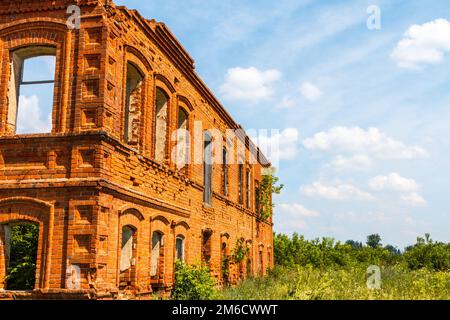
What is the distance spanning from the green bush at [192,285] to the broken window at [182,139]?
3.31 m

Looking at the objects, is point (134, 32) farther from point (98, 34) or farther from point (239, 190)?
point (239, 190)

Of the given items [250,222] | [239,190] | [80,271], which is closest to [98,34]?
[80,271]

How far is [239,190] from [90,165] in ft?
43.8

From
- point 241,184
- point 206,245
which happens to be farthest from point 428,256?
point 206,245

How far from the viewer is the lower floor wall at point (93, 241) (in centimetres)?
902

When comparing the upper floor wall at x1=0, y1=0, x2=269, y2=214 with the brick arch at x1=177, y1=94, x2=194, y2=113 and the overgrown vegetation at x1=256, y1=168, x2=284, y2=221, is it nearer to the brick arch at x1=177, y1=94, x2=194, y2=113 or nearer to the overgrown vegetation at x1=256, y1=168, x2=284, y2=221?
the brick arch at x1=177, y1=94, x2=194, y2=113

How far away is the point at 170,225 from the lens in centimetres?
1292

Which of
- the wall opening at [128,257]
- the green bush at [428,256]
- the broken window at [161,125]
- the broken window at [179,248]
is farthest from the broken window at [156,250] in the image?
the green bush at [428,256]

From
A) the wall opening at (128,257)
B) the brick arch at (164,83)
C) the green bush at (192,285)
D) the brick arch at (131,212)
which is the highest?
the brick arch at (164,83)

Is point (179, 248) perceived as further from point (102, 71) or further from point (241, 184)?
point (241, 184)

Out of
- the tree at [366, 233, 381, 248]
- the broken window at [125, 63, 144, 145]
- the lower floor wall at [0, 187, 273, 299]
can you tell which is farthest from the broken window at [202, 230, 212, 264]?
the tree at [366, 233, 381, 248]

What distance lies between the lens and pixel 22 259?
1233 cm

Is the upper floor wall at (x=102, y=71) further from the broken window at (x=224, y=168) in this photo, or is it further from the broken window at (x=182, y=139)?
the broken window at (x=224, y=168)

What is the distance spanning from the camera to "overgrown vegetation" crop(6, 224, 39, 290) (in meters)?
12.0
